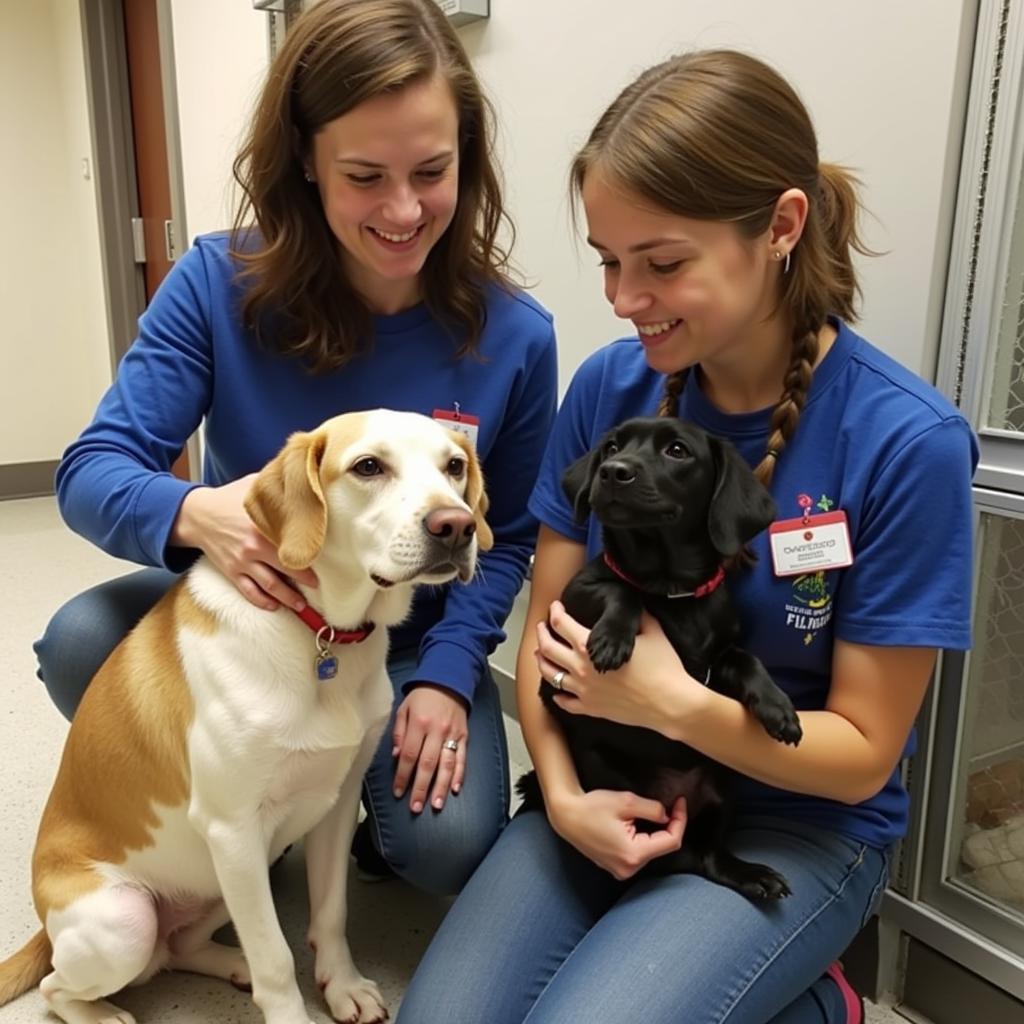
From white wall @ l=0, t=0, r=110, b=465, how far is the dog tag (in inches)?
146

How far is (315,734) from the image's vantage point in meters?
1.14

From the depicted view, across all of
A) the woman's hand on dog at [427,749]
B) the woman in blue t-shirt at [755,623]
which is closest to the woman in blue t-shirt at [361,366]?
the woman's hand on dog at [427,749]

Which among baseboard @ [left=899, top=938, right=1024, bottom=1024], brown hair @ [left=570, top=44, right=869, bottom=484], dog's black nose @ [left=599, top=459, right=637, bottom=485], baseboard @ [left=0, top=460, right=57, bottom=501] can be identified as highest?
brown hair @ [left=570, top=44, right=869, bottom=484]

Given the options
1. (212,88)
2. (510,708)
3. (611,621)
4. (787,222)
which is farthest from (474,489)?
(212,88)

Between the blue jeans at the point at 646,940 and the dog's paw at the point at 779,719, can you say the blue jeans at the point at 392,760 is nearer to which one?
the blue jeans at the point at 646,940

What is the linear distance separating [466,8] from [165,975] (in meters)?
1.88

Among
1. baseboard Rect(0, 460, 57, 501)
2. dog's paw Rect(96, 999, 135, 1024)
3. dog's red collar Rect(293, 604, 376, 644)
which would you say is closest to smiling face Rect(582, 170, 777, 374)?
dog's red collar Rect(293, 604, 376, 644)

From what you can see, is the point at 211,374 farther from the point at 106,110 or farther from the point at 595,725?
the point at 106,110

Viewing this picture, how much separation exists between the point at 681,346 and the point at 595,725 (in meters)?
0.47

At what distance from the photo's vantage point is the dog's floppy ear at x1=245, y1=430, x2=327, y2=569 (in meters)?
1.08

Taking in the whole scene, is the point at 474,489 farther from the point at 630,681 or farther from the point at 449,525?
the point at 630,681

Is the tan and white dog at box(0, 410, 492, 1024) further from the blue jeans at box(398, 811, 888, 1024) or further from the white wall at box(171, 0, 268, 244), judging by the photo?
the white wall at box(171, 0, 268, 244)

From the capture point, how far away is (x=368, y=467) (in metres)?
1.10

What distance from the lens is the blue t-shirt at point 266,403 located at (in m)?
1.33
